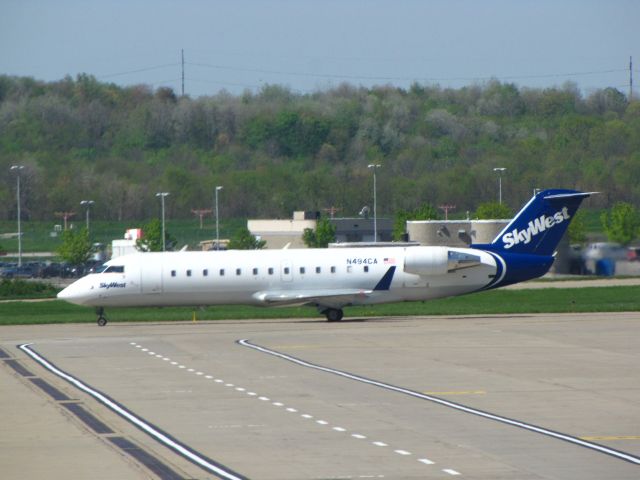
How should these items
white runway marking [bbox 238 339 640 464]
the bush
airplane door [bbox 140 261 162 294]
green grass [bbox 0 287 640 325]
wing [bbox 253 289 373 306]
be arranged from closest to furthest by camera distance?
white runway marking [bbox 238 339 640 464], wing [bbox 253 289 373 306], airplane door [bbox 140 261 162 294], green grass [bbox 0 287 640 325], the bush

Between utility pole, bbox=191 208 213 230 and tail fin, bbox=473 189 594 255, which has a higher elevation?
utility pole, bbox=191 208 213 230

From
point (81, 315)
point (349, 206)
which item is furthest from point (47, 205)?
point (81, 315)

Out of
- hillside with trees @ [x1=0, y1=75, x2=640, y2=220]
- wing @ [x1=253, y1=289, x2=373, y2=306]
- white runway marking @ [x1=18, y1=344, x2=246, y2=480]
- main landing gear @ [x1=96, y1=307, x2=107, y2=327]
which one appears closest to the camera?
white runway marking @ [x1=18, y1=344, x2=246, y2=480]

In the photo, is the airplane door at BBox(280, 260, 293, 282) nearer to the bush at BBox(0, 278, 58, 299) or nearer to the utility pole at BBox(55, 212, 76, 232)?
the bush at BBox(0, 278, 58, 299)

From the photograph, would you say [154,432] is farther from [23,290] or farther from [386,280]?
[23,290]

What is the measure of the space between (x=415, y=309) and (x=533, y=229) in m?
8.51

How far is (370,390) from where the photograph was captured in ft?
86.2

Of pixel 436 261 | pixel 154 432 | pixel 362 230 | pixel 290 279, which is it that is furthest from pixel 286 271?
pixel 362 230

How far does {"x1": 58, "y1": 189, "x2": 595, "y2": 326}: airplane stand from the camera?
49.2 meters

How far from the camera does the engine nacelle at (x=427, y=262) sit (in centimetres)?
4894

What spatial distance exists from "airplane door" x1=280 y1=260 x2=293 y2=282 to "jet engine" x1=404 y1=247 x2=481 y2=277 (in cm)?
466

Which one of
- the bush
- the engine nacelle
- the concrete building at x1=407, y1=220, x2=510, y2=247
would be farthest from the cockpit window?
the concrete building at x1=407, y1=220, x2=510, y2=247

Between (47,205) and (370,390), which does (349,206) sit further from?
(370,390)

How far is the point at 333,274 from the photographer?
4953cm
